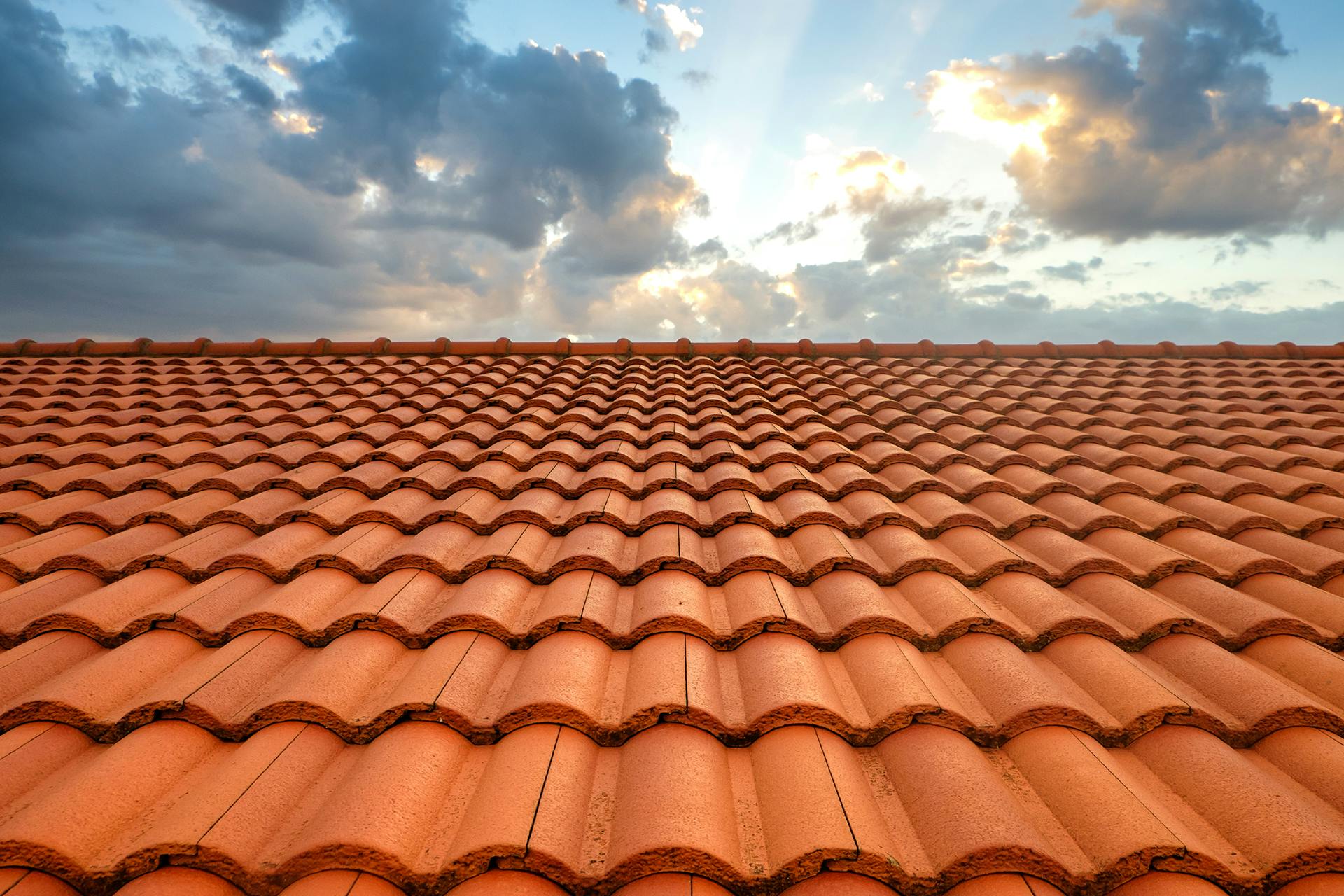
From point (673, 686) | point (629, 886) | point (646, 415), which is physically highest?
point (646, 415)

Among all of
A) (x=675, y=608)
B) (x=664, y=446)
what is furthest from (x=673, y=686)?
(x=664, y=446)

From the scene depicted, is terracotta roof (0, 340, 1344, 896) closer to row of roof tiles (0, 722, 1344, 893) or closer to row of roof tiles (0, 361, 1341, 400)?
row of roof tiles (0, 722, 1344, 893)

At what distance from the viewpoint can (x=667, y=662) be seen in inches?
78.1

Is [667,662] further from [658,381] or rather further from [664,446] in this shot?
[658,381]

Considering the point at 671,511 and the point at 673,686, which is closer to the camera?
the point at 673,686

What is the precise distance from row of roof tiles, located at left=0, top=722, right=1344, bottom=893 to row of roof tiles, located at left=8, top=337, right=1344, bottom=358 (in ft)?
17.0

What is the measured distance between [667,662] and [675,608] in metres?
0.26

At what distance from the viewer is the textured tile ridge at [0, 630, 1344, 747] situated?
70.2 inches

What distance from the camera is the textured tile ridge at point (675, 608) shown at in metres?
2.17

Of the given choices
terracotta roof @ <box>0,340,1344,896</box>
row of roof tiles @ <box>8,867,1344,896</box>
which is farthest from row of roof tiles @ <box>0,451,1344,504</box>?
row of roof tiles @ <box>8,867,1344,896</box>

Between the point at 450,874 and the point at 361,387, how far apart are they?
465 centimetres

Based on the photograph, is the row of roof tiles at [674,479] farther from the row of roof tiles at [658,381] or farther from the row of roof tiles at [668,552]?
the row of roof tiles at [658,381]

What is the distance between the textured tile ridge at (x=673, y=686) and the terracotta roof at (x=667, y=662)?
11 millimetres

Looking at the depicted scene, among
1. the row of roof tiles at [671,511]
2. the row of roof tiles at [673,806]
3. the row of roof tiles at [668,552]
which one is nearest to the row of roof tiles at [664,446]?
the row of roof tiles at [671,511]
